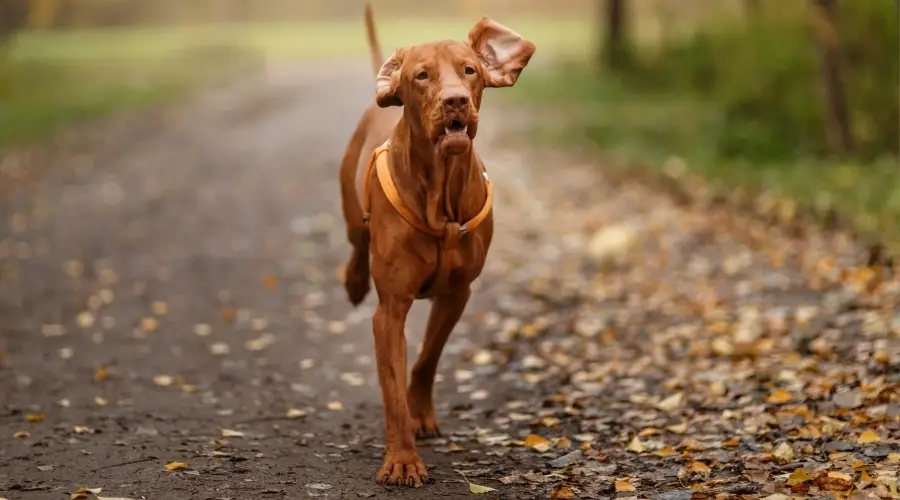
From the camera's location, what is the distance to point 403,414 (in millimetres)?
5527

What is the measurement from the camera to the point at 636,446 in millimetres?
6062

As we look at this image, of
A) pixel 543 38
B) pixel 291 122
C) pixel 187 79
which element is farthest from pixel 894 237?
pixel 543 38

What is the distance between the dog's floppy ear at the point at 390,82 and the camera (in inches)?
207

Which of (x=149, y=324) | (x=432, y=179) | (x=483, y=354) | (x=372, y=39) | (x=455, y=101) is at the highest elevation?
(x=372, y=39)

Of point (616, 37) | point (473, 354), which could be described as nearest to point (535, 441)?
point (473, 354)

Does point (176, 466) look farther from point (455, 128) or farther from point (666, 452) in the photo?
point (666, 452)

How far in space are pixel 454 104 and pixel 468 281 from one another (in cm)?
119

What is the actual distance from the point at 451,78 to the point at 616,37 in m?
21.0

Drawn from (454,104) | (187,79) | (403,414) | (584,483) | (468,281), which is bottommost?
(584,483)

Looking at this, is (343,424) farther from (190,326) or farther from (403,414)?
(190,326)

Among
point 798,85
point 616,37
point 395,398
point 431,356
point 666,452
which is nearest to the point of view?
point 395,398

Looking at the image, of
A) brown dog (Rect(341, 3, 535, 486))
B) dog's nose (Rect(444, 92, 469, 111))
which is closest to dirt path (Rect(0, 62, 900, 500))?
brown dog (Rect(341, 3, 535, 486))

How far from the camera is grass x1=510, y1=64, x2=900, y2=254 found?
11.1m

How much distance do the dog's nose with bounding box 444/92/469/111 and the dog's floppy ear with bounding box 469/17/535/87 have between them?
56 centimetres
